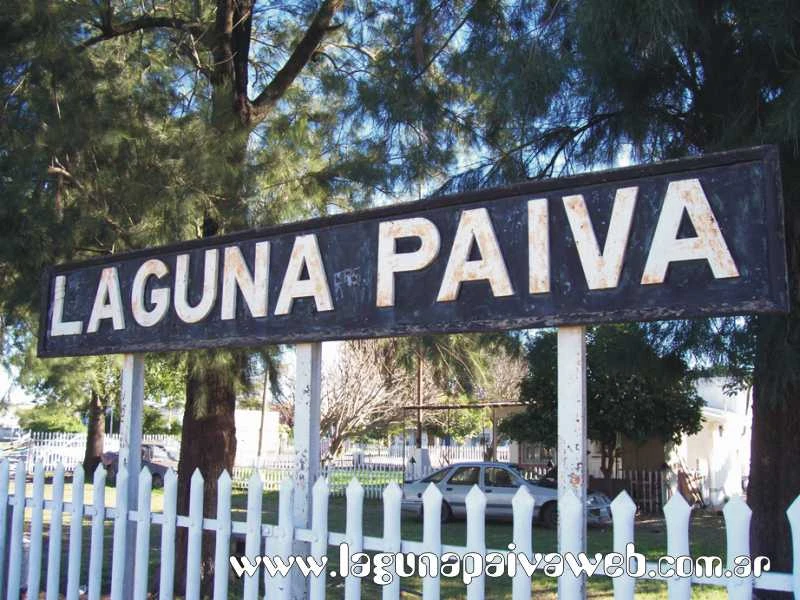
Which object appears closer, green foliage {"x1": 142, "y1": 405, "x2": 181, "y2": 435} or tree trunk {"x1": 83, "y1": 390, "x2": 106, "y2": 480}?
tree trunk {"x1": 83, "y1": 390, "x2": 106, "y2": 480}

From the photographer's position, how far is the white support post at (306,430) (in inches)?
159

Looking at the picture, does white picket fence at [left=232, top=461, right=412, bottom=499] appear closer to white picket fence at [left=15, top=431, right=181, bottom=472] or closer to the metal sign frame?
white picket fence at [left=15, top=431, right=181, bottom=472]

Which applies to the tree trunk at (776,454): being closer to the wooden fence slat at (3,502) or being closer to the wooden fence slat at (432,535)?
the wooden fence slat at (432,535)

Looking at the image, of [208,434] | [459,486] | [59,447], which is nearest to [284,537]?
[208,434]

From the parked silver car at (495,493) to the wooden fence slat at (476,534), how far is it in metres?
13.0

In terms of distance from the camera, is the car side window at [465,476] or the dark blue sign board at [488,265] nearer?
the dark blue sign board at [488,265]

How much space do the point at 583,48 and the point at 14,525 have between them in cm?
462

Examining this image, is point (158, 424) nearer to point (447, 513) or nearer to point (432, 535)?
point (447, 513)

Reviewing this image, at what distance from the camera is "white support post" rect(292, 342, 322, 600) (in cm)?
404

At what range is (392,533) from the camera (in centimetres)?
354

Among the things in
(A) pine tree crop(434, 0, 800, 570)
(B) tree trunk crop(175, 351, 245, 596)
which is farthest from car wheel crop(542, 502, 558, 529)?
(A) pine tree crop(434, 0, 800, 570)

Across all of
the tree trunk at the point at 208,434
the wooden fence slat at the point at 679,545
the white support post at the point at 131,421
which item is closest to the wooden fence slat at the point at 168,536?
the white support post at the point at 131,421

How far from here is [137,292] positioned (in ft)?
16.0

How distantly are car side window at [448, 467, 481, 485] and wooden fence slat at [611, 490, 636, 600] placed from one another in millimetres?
14887
